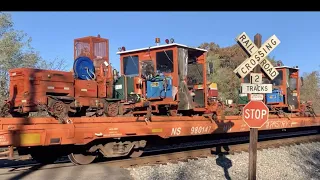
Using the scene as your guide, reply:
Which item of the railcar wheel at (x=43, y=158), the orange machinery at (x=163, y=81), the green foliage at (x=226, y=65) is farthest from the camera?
the green foliage at (x=226, y=65)

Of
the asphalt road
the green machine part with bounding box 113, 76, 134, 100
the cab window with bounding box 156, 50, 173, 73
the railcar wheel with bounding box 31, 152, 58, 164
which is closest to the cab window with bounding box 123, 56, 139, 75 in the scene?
the cab window with bounding box 156, 50, 173, 73

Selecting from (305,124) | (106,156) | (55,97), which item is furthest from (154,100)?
(305,124)

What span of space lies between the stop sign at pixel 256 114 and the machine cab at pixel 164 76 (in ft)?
13.0

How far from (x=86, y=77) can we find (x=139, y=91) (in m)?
1.81

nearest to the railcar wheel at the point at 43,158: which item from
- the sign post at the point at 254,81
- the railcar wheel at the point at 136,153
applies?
the railcar wheel at the point at 136,153

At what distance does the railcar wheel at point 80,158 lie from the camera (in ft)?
30.8

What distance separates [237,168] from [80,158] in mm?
4006

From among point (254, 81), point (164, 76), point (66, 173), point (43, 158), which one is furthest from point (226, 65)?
point (66, 173)

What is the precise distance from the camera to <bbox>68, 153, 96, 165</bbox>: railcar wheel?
939cm

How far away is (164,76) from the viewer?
11508 mm

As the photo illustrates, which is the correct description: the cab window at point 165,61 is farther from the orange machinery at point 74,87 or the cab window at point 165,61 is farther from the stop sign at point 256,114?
the stop sign at point 256,114

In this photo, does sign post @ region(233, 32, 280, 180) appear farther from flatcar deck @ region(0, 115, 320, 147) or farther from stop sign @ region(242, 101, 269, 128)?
flatcar deck @ region(0, 115, 320, 147)

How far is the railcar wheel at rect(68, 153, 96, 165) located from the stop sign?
163 inches
